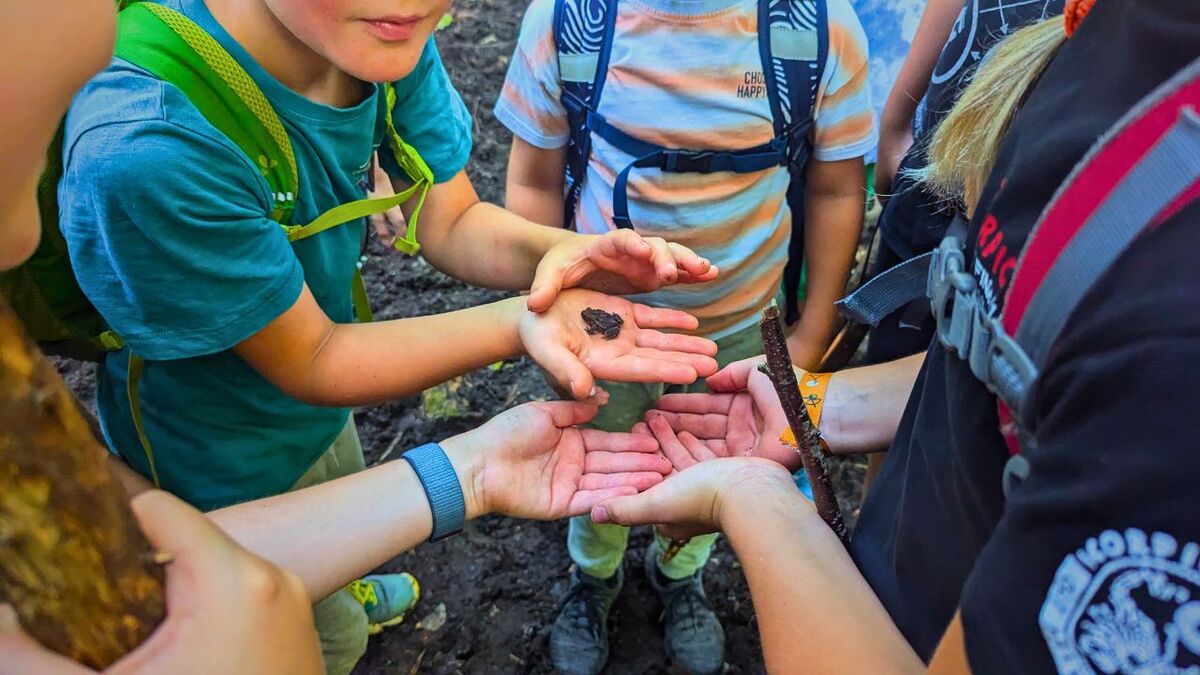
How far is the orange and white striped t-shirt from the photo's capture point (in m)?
2.21

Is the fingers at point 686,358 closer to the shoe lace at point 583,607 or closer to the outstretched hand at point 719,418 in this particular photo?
the outstretched hand at point 719,418

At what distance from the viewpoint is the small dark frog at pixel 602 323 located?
2.00m

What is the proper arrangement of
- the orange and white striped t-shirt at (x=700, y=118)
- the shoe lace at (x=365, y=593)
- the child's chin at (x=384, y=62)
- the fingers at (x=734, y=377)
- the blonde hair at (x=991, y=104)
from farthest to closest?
1. the shoe lace at (x=365, y=593)
2. the orange and white striped t-shirt at (x=700, y=118)
3. the fingers at (x=734, y=377)
4. the child's chin at (x=384, y=62)
5. the blonde hair at (x=991, y=104)

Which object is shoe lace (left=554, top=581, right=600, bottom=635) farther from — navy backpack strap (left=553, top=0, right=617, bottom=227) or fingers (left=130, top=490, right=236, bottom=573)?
fingers (left=130, top=490, right=236, bottom=573)

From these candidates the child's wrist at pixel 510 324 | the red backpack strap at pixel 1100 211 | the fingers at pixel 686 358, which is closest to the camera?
the red backpack strap at pixel 1100 211

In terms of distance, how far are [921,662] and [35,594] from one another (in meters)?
1.01

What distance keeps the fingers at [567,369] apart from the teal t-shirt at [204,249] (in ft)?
1.77

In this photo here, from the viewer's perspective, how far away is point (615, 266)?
1.99 meters

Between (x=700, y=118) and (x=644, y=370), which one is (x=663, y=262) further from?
(x=700, y=118)

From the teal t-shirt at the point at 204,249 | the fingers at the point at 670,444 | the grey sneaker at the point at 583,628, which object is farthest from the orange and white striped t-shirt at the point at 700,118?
the grey sneaker at the point at 583,628

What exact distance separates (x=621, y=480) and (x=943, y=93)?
128 cm

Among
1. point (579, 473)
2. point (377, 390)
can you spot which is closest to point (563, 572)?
point (579, 473)

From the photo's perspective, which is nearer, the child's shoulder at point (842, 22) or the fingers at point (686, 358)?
the fingers at point (686, 358)

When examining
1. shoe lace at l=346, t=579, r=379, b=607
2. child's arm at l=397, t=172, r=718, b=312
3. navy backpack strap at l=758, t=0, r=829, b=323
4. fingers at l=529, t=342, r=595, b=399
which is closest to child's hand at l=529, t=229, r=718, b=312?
child's arm at l=397, t=172, r=718, b=312
